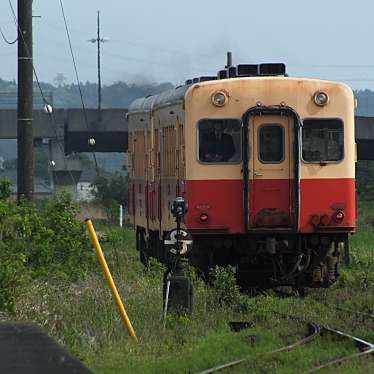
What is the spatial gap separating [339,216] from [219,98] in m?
2.46

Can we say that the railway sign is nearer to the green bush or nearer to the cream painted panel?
the green bush

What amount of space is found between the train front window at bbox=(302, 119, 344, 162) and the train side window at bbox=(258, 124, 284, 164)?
13.4 inches

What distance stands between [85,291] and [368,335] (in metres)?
3.66

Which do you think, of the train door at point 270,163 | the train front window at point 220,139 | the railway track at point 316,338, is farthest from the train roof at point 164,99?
the railway track at point 316,338

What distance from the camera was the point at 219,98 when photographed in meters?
16.9

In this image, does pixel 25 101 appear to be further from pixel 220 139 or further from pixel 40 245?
pixel 40 245

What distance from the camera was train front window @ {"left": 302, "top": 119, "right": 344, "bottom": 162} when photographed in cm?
1689

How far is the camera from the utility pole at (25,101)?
66.1 feet

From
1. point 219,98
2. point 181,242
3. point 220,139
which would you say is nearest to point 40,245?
point 181,242

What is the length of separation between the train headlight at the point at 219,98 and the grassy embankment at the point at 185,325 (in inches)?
105

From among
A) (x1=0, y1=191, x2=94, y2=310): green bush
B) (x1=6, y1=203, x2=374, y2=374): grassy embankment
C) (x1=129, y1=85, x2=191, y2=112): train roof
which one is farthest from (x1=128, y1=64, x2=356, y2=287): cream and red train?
(x1=0, y1=191, x2=94, y2=310): green bush

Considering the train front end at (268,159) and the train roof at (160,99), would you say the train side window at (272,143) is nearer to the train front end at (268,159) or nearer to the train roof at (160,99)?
the train front end at (268,159)

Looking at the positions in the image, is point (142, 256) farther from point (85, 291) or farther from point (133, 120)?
point (85, 291)

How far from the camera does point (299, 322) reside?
14.2 meters
